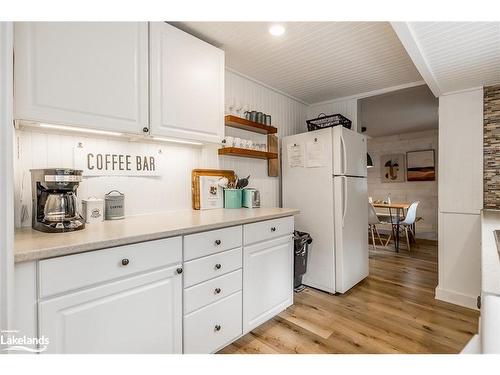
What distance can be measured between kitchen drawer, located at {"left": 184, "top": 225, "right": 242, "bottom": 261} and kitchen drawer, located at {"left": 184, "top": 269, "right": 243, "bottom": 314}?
0.18 meters

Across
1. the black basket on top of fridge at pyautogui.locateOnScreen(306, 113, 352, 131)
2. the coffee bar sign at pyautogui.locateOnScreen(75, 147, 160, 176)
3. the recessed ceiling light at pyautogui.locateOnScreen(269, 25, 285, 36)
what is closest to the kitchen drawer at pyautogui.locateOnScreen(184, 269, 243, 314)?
the coffee bar sign at pyautogui.locateOnScreen(75, 147, 160, 176)

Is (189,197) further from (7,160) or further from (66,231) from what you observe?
(7,160)

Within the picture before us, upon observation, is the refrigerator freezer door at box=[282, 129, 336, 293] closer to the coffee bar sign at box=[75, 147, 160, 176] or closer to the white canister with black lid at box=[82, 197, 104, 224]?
the coffee bar sign at box=[75, 147, 160, 176]

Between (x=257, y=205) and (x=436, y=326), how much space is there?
1.70 m

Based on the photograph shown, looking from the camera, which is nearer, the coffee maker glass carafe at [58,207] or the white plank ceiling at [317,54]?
the coffee maker glass carafe at [58,207]

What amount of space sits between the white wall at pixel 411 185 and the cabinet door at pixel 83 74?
5.70 m

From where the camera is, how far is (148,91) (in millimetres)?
1613

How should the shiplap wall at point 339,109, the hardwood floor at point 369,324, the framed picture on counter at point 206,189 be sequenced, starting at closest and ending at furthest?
the hardwood floor at point 369,324 → the framed picture on counter at point 206,189 → the shiplap wall at point 339,109

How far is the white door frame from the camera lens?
2.73 ft

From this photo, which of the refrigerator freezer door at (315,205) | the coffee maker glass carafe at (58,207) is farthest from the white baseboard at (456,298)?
the coffee maker glass carafe at (58,207)

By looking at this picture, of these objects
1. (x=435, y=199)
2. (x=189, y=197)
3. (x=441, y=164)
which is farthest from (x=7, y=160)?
(x=435, y=199)

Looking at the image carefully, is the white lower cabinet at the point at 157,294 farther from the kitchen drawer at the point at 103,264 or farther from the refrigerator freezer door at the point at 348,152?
the refrigerator freezer door at the point at 348,152

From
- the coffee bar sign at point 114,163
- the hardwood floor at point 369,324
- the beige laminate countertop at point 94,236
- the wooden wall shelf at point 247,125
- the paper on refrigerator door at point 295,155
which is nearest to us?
the beige laminate countertop at point 94,236

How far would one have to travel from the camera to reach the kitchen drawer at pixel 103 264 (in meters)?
1.00
